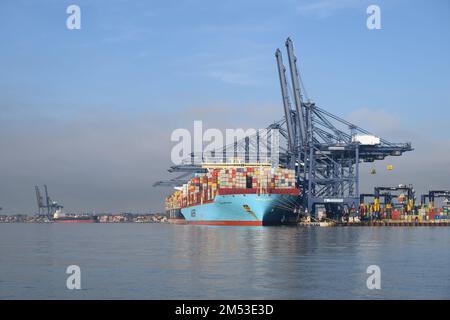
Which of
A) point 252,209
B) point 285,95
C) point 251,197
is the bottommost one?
point 252,209

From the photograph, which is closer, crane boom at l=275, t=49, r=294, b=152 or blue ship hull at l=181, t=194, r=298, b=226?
blue ship hull at l=181, t=194, r=298, b=226

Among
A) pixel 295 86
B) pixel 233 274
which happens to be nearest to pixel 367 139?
pixel 295 86

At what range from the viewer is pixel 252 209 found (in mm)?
107812

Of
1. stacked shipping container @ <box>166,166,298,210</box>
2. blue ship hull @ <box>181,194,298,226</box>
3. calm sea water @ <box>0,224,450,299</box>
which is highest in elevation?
stacked shipping container @ <box>166,166,298,210</box>

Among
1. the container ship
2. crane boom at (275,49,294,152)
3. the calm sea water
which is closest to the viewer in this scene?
the calm sea water

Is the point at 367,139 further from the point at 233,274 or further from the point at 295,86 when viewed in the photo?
the point at 233,274

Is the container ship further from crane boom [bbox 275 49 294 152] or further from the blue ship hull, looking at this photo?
crane boom [bbox 275 49 294 152]

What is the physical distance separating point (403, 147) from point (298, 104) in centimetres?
1905

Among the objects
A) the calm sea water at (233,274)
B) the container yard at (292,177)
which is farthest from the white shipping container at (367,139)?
the calm sea water at (233,274)

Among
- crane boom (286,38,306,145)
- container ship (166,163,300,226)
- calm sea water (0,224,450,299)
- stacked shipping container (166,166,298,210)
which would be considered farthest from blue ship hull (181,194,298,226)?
calm sea water (0,224,450,299)

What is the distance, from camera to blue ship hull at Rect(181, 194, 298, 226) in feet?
352

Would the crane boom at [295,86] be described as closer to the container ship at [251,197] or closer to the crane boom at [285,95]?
the crane boom at [285,95]
